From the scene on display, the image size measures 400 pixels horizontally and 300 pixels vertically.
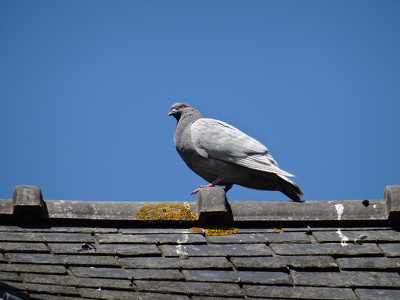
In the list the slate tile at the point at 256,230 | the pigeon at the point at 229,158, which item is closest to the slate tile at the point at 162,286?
the slate tile at the point at 256,230

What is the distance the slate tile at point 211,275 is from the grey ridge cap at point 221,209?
613 millimetres

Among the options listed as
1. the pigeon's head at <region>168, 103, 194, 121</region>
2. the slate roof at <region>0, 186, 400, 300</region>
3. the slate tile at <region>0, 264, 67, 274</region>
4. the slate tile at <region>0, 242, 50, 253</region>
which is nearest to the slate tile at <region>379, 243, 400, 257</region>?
the slate roof at <region>0, 186, 400, 300</region>

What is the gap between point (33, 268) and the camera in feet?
15.3

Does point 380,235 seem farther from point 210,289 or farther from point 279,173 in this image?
point 279,173

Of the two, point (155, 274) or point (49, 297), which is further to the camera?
point (155, 274)

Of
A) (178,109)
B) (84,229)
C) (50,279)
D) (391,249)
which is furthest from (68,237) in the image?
(178,109)

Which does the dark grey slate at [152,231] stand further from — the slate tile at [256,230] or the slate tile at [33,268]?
the slate tile at [33,268]

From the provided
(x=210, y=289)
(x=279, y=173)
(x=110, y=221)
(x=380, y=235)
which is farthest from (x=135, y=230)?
(x=279, y=173)

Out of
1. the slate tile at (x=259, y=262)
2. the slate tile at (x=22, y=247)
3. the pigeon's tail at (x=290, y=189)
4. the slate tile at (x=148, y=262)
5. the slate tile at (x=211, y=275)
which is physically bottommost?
the slate tile at (x=211, y=275)

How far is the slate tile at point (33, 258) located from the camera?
474 centimetres

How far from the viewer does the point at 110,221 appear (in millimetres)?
5242

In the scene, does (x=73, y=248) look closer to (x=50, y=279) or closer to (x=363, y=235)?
(x=50, y=279)

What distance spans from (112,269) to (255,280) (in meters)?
0.82

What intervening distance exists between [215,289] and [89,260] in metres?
0.82
